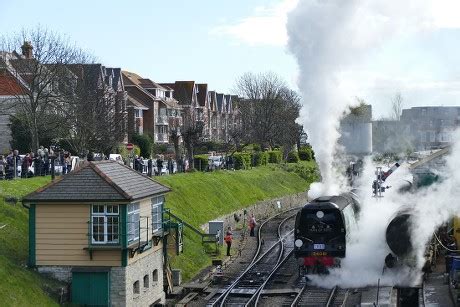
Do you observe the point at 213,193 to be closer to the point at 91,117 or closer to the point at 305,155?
the point at 91,117

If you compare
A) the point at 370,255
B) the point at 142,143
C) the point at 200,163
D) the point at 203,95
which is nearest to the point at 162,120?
the point at 203,95

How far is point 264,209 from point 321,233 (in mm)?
28681

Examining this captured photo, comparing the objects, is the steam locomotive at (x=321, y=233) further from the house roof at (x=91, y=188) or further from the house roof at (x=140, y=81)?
the house roof at (x=140, y=81)

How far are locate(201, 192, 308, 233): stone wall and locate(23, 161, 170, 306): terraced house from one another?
17.2m

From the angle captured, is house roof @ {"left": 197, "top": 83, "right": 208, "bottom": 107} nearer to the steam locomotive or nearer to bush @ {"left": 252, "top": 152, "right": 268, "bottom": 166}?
bush @ {"left": 252, "top": 152, "right": 268, "bottom": 166}

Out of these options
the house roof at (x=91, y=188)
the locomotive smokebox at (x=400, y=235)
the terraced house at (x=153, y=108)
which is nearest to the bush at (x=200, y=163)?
the terraced house at (x=153, y=108)

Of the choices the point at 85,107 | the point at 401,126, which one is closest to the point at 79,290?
the point at 85,107

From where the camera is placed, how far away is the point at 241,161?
65.0 metres

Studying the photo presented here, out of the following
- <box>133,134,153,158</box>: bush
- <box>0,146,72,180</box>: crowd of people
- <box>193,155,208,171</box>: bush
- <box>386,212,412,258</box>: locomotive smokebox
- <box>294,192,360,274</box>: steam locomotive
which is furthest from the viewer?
<box>133,134,153,158</box>: bush

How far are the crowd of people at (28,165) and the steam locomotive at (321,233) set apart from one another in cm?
1182

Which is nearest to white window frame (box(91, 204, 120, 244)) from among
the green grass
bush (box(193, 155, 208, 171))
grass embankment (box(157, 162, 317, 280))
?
the green grass

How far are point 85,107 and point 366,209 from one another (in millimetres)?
20930

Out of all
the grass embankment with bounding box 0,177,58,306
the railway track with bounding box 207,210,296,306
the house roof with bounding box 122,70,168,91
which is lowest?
the railway track with bounding box 207,210,296,306

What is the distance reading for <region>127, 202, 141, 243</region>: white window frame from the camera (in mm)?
23547
